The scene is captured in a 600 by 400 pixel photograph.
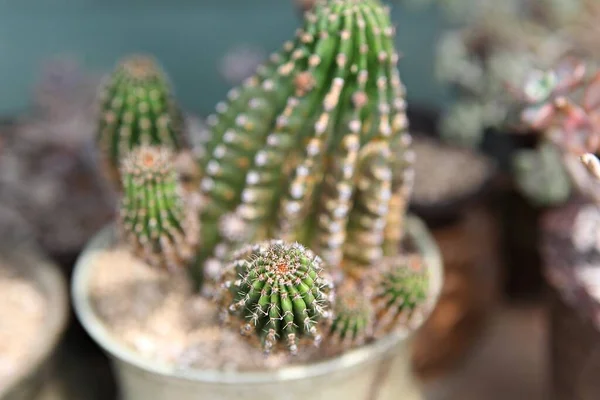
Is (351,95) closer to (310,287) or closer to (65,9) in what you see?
(310,287)

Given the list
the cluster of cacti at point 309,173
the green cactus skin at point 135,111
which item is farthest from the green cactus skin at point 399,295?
the green cactus skin at point 135,111

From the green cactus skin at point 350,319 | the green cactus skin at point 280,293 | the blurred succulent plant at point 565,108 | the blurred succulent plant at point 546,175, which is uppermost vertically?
the blurred succulent plant at point 565,108

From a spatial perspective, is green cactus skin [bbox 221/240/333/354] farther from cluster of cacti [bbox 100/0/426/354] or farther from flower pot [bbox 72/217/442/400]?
flower pot [bbox 72/217/442/400]

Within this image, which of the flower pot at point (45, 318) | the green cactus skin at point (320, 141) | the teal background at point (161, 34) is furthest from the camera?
the teal background at point (161, 34)

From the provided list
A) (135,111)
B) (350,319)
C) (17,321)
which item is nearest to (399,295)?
(350,319)

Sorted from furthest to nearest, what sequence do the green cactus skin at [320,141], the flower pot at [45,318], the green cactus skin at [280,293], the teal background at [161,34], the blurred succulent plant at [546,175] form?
the teal background at [161,34] < the blurred succulent plant at [546,175] < the flower pot at [45,318] < the green cactus skin at [320,141] < the green cactus skin at [280,293]

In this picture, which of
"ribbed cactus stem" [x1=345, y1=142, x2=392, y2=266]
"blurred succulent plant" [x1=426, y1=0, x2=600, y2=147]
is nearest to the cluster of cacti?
"ribbed cactus stem" [x1=345, y1=142, x2=392, y2=266]

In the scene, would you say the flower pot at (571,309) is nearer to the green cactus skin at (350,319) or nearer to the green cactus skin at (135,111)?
the green cactus skin at (350,319)
